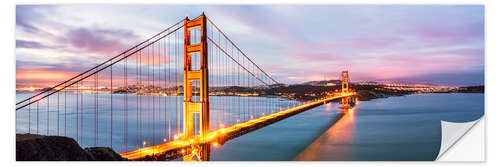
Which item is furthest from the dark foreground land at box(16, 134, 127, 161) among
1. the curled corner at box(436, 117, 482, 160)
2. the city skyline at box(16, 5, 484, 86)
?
the curled corner at box(436, 117, 482, 160)

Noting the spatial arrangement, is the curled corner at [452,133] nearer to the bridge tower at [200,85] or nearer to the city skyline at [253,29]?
the city skyline at [253,29]

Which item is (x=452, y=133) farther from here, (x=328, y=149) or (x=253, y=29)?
(x=328, y=149)

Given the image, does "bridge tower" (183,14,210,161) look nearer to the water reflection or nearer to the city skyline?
the city skyline

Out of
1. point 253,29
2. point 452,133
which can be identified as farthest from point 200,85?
point 452,133

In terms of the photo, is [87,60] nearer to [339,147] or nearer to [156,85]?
[156,85]

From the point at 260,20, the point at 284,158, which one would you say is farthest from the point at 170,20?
the point at 284,158
